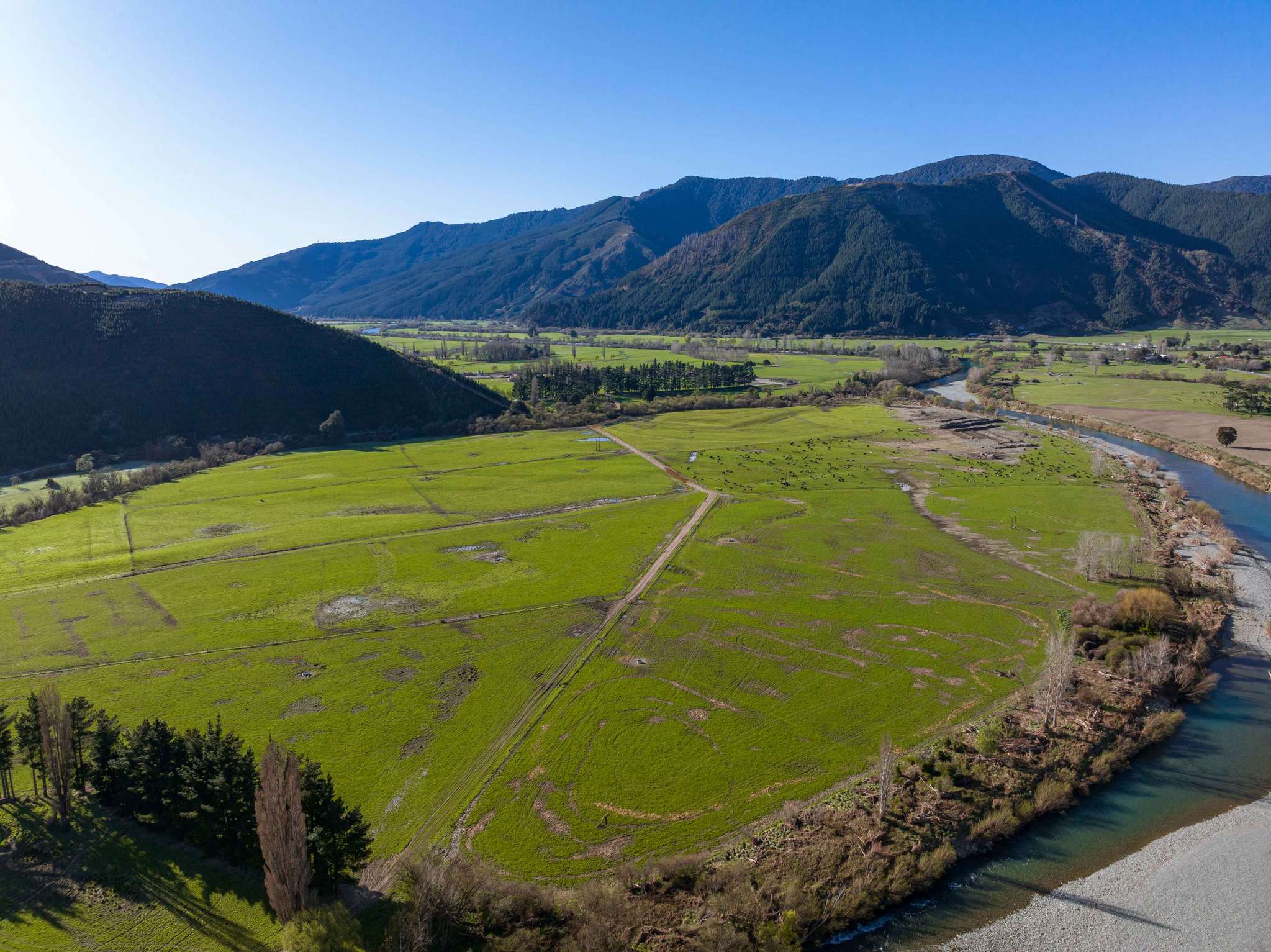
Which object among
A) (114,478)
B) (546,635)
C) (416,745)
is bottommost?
(416,745)

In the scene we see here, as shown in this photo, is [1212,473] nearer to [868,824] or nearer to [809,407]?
[809,407]

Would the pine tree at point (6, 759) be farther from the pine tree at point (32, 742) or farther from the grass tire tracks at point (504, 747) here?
the grass tire tracks at point (504, 747)

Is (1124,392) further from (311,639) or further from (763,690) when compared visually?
(311,639)

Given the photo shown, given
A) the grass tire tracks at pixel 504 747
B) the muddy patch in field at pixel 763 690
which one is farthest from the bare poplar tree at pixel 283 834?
the muddy patch in field at pixel 763 690

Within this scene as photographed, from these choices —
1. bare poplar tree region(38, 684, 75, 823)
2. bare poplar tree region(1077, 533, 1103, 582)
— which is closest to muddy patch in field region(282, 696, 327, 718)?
bare poplar tree region(38, 684, 75, 823)

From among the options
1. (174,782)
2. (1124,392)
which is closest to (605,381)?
(1124,392)

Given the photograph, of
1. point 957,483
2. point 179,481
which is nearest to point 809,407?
point 957,483
